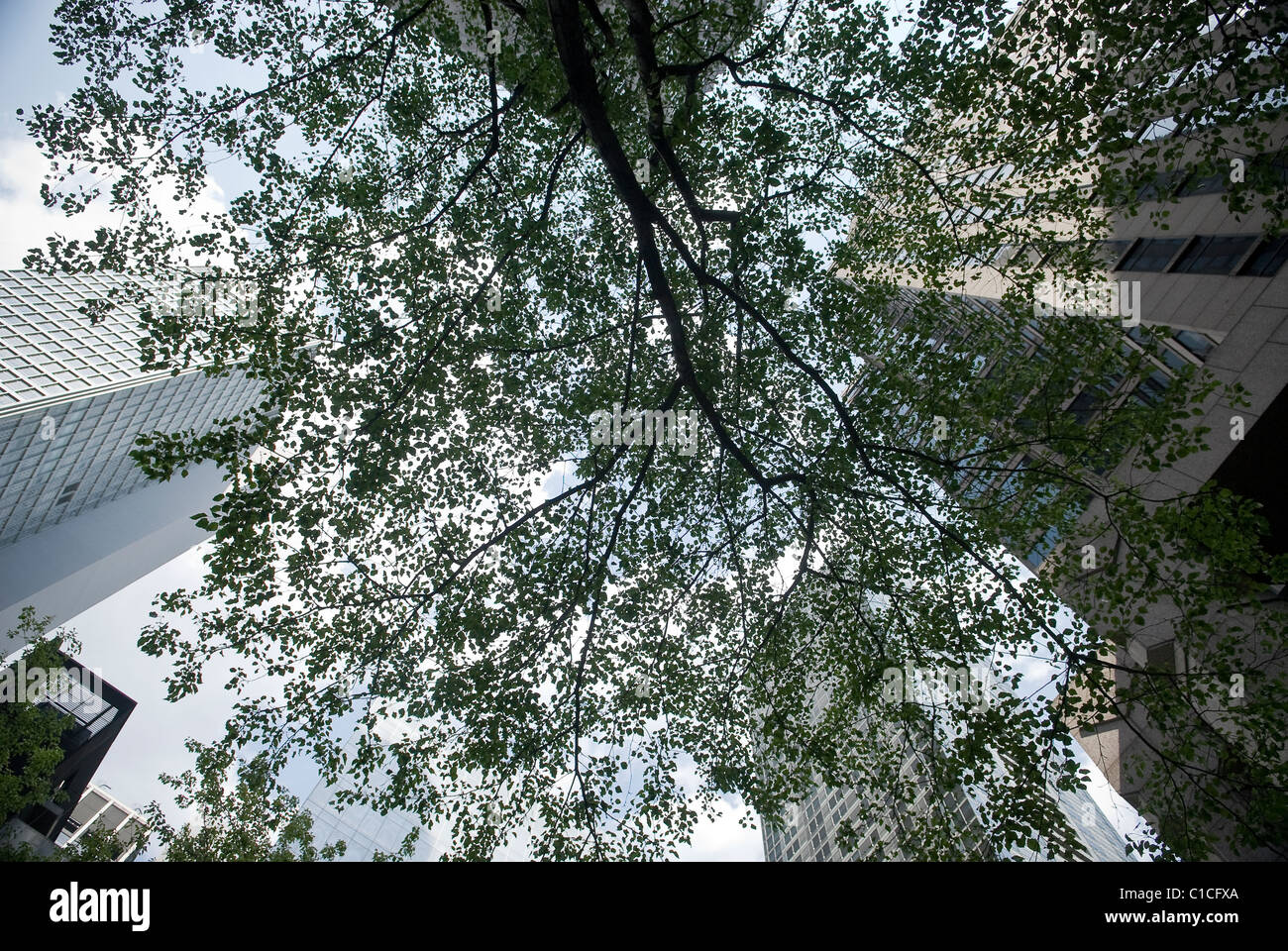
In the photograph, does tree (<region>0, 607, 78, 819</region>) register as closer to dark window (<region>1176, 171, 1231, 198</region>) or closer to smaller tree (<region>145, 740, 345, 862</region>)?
smaller tree (<region>145, 740, 345, 862</region>)

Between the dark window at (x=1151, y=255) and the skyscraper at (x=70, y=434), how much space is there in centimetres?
5650

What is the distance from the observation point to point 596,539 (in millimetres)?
11688

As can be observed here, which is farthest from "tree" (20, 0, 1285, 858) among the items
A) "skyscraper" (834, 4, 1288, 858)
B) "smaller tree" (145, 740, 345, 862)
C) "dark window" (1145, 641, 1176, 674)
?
"smaller tree" (145, 740, 345, 862)

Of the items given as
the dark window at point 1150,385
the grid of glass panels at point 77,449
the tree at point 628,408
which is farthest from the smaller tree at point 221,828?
the dark window at point 1150,385

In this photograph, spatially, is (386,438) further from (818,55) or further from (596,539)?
(818,55)

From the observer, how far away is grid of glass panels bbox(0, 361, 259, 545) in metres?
50.3

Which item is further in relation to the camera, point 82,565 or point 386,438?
point 82,565

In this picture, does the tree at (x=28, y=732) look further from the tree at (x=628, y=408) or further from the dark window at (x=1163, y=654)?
the dark window at (x=1163, y=654)

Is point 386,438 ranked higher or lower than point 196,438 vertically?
higher

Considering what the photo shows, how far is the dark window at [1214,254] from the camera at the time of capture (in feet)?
60.7

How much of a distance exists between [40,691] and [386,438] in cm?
3848

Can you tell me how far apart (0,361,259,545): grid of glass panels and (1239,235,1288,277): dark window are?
6565cm

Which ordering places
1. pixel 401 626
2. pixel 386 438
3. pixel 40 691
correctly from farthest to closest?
pixel 40 691
pixel 401 626
pixel 386 438
